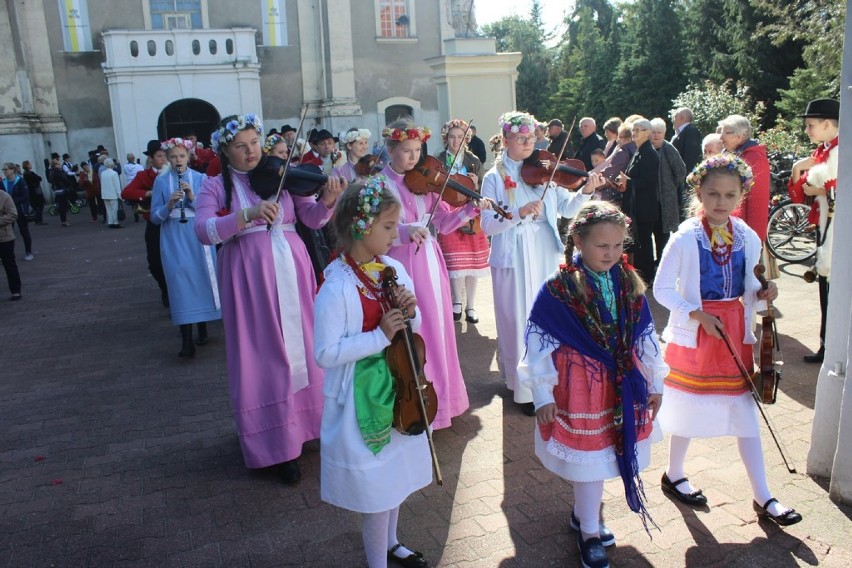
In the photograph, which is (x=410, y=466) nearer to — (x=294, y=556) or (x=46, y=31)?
(x=294, y=556)

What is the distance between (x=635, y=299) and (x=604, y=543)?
1.14 meters

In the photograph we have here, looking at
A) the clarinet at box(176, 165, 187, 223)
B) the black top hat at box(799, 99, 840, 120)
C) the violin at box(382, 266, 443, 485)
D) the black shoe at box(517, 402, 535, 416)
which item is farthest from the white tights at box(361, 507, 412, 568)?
the clarinet at box(176, 165, 187, 223)

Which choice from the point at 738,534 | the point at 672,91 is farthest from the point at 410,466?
the point at 672,91

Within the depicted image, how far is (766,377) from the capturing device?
348 cm

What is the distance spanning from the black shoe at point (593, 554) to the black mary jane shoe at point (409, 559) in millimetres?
701

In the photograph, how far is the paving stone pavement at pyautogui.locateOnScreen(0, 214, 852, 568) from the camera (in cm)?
352

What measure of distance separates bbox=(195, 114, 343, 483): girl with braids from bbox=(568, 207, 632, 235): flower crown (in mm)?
1675

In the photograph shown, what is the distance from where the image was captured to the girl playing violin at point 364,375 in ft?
9.78

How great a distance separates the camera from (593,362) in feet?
10.5

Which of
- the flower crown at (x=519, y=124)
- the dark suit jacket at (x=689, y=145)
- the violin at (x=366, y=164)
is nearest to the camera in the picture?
the flower crown at (x=519, y=124)

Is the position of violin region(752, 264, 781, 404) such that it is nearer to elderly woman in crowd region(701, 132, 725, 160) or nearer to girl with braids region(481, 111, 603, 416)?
girl with braids region(481, 111, 603, 416)

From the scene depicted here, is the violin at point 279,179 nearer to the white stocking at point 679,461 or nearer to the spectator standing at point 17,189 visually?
the white stocking at point 679,461

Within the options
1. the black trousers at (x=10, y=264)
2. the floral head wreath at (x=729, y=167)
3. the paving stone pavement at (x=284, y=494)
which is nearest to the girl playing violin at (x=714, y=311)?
the floral head wreath at (x=729, y=167)

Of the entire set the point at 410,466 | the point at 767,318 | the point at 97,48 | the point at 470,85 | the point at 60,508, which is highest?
the point at 97,48
